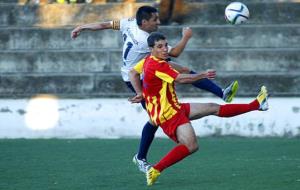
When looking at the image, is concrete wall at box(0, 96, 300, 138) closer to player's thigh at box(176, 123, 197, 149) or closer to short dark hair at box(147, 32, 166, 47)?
player's thigh at box(176, 123, 197, 149)

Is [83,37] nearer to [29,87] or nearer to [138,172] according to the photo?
[29,87]

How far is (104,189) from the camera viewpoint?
963 cm

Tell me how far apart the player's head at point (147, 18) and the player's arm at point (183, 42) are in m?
0.59

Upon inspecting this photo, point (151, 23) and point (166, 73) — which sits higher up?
point (151, 23)

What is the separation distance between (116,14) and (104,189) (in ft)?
31.6

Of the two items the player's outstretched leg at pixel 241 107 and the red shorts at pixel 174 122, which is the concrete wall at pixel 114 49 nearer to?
the player's outstretched leg at pixel 241 107

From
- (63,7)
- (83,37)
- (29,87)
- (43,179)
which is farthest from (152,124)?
(63,7)

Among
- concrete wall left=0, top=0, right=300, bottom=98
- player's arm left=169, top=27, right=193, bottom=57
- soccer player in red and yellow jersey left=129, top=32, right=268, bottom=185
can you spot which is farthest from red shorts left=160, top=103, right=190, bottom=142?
concrete wall left=0, top=0, right=300, bottom=98

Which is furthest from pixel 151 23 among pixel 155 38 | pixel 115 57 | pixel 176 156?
pixel 115 57

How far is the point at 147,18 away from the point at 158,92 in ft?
4.04

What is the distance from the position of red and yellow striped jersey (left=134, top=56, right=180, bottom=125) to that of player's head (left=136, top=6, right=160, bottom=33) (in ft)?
3.08

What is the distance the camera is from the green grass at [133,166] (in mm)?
9984

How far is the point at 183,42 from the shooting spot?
10445mm

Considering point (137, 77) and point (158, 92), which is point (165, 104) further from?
point (137, 77)
